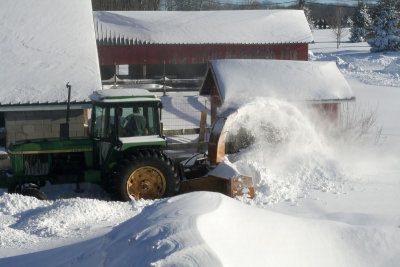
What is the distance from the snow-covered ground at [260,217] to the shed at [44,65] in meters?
3.38

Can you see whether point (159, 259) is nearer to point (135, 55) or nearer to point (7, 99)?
point (7, 99)

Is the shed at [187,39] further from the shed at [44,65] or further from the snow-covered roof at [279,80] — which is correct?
the snow-covered roof at [279,80]

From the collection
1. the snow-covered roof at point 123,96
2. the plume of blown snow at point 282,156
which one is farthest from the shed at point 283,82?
the snow-covered roof at point 123,96

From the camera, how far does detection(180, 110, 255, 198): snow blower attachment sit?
8.93 meters

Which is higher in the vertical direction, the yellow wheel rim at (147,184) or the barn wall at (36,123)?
the barn wall at (36,123)

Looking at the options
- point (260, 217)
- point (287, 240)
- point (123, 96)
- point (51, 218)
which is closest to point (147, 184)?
point (123, 96)

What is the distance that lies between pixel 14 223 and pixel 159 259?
4.10 metres

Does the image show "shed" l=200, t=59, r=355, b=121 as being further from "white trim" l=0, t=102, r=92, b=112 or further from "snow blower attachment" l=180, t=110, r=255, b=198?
"white trim" l=0, t=102, r=92, b=112

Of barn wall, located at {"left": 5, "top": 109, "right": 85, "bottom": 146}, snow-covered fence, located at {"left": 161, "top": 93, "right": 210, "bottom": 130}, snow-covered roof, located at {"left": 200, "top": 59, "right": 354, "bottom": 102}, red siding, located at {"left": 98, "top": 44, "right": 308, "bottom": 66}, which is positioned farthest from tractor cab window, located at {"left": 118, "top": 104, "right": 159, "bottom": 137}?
red siding, located at {"left": 98, "top": 44, "right": 308, "bottom": 66}

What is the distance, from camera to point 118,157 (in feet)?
29.8

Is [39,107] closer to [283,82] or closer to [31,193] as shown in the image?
[31,193]

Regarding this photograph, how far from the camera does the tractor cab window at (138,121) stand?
899 cm

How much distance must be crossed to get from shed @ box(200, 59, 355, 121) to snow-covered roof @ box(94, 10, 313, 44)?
40.0ft

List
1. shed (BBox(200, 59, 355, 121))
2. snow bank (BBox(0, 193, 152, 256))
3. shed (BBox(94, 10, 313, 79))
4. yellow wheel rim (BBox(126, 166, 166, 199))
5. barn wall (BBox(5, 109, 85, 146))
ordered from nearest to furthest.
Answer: snow bank (BBox(0, 193, 152, 256)) → yellow wheel rim (BBox(126, 166, 166, 199)) → shed (BBox(200, 59, 355, 121)) → barn wall (BBox(5, 109, 85, 146)) → shed (BBox(94, 10, 313, 79))
